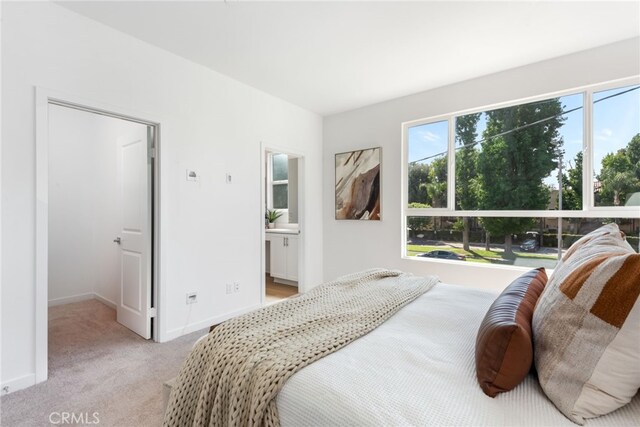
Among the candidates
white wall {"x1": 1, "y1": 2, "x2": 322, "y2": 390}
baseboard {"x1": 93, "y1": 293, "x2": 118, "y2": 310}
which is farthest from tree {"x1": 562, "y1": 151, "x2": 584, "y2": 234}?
baseboard {"x1": 93, "y1": 293, "x2": 118, "y2": 310}

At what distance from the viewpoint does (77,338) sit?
9.22ft

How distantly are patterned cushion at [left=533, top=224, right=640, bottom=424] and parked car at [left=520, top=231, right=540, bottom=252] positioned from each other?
101 inches

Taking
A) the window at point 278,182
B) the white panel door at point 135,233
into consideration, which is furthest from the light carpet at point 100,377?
the window at point 278,182

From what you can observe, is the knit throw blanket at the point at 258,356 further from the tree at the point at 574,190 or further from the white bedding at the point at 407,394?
the tree at the point at 574,190

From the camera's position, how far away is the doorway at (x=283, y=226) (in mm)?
4426

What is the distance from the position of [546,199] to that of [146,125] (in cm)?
399

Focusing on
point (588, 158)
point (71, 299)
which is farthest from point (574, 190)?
point (71, 299)

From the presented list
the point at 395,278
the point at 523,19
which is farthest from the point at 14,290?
the point at 523,19

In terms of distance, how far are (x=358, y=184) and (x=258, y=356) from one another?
3.42 m

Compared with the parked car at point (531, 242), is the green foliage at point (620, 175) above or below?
above

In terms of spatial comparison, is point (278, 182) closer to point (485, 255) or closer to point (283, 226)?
point (283, 226)

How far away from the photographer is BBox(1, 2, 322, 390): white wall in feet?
6.65

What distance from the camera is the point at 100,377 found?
217 centimetres

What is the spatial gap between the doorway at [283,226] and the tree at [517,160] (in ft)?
7.78
